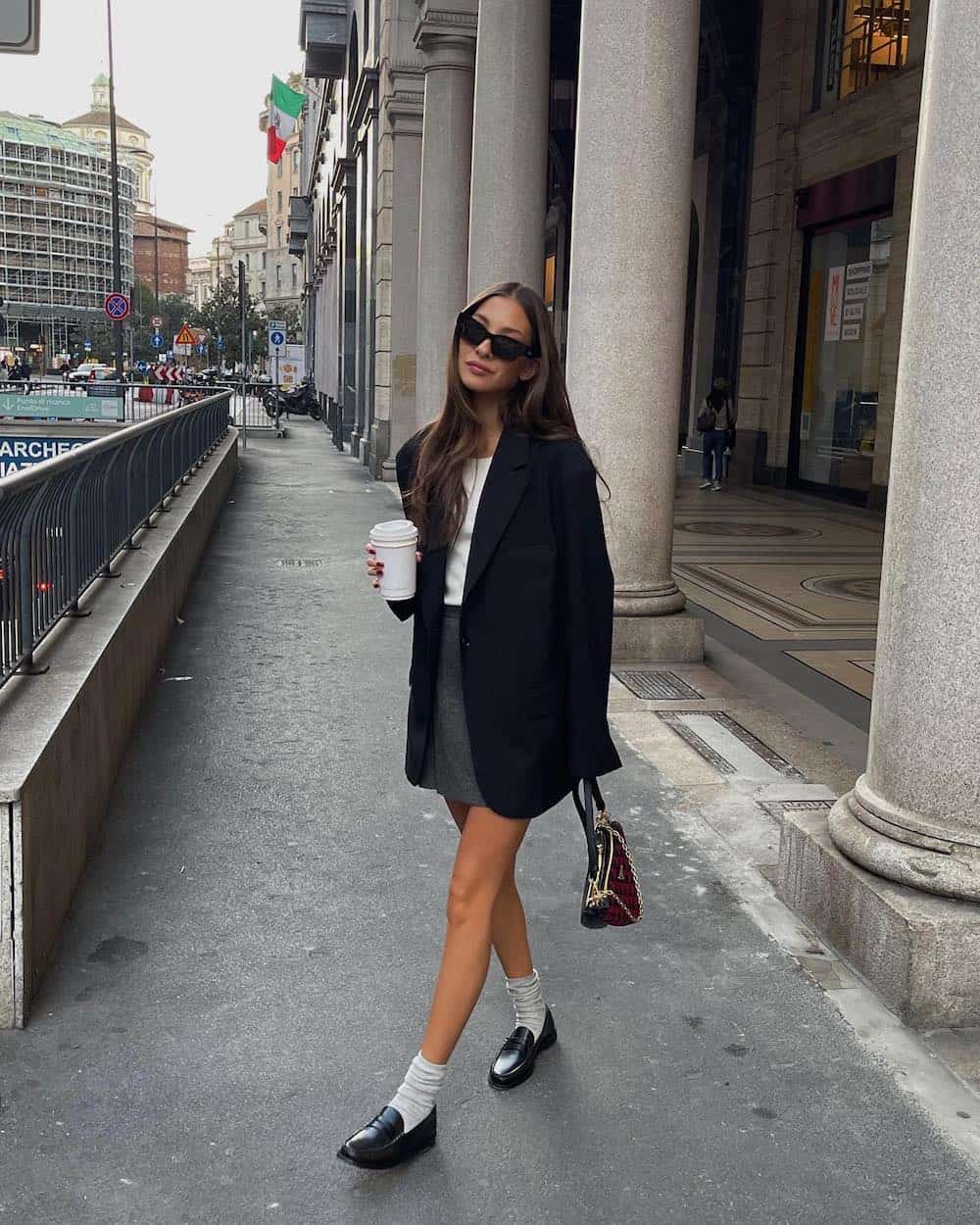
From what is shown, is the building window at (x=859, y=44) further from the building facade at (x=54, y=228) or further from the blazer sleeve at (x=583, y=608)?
the building facade at (x=54, y=228)

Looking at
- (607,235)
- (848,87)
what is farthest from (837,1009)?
(848,87)

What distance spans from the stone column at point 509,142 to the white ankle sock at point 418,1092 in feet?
32.1

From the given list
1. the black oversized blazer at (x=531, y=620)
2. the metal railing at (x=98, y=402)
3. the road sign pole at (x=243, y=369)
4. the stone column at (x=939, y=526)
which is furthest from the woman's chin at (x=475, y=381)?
the road sign pole at (x=243, y=369)

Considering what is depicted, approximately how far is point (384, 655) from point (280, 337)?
101 feet

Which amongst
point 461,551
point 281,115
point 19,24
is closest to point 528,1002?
point 461,551

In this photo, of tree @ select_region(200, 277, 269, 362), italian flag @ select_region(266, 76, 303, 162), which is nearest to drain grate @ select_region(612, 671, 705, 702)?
italian flag @ select_region(266, 76, 303, 162)

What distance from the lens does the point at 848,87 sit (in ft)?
63.5

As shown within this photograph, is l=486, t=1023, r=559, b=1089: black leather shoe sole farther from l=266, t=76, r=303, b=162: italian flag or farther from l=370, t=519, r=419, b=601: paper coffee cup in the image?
l=266, t=76, r=303, b=162: italian flag

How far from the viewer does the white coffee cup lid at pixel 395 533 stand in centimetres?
286

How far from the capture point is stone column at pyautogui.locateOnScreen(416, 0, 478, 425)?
15762mm

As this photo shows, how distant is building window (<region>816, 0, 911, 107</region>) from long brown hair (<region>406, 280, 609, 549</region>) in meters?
16.6

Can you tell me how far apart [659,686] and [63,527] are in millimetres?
3420

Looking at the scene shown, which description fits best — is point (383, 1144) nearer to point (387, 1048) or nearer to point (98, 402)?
point (387, 1048)

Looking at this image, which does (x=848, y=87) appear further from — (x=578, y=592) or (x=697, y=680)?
(x=578, y=592)
